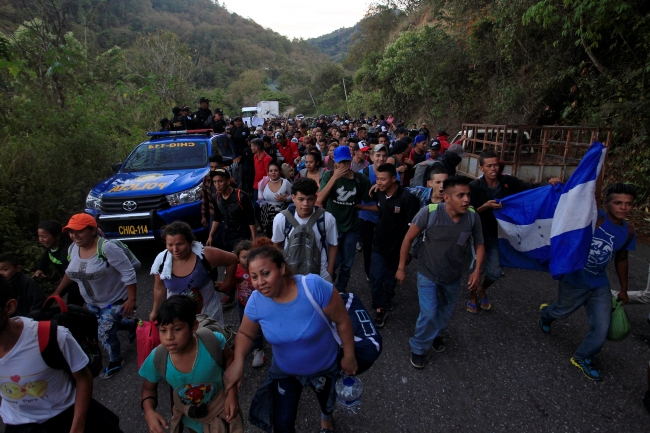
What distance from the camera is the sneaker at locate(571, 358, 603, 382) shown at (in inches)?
120

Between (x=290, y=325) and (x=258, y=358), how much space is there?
5.82 ft

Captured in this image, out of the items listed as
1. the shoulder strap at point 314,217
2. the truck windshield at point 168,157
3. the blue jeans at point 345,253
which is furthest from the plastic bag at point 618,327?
the truck windshield at point 168,157

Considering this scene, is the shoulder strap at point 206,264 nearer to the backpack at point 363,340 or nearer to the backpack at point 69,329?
the backpack at point 69,329

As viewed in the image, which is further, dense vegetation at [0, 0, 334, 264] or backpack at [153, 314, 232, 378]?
dense vegetation at [0, 0, 334, 264]

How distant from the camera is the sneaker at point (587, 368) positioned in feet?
10.0

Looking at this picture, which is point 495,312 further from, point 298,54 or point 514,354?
point 298,54

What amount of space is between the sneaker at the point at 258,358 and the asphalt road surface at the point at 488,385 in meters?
0.06

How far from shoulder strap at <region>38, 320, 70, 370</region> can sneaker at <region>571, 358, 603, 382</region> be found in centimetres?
390

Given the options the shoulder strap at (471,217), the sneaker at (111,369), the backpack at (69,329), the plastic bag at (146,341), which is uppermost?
the shoulder strap at (471,217)

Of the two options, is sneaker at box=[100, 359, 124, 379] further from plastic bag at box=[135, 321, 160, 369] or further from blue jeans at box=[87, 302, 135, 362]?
plastic bag at box=[135, 321, 160, 369]

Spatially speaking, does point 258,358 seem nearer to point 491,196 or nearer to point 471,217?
point 471,217

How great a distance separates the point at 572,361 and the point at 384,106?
25.8 m


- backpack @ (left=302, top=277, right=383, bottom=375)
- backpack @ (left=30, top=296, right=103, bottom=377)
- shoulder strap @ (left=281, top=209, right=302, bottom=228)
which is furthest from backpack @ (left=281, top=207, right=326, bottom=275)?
backpack @ (left=30, top=296, right=103, bottom=377)

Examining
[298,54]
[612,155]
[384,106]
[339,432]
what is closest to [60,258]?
[339,432]
